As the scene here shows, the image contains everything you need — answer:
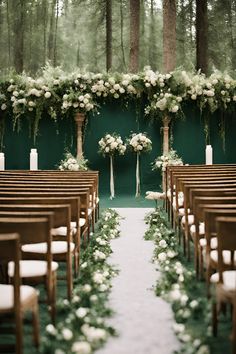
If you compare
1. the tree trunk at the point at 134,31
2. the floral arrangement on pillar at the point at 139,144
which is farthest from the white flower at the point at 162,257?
the tree trunk at the point at 134,31

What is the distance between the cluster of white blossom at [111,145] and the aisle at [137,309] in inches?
220

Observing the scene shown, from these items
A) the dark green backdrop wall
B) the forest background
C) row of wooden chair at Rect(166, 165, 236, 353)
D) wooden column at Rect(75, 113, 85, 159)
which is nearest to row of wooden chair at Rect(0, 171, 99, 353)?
row of wooden chair at Rect(166, 165, 236, 353)

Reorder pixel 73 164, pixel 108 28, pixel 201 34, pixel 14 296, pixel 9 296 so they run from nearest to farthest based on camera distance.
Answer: pixel 14 296 → pixel 9 296 → pixel 73 164 → pixel 201 34 → pixel 108 28

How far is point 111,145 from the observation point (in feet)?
36.7

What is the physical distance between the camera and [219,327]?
3.24 meters

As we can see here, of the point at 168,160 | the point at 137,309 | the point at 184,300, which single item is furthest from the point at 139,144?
the point at 184,300

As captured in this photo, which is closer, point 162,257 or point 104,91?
point 162,257

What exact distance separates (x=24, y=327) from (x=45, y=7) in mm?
20541

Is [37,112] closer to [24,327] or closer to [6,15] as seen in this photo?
[24,327]

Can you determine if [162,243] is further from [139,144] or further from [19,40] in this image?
[19,40]

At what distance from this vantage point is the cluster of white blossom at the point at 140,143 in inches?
440

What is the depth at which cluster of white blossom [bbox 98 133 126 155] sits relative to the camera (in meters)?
11.2

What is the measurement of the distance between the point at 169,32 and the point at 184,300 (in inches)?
443

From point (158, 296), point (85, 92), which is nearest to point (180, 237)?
point (158, 296)
